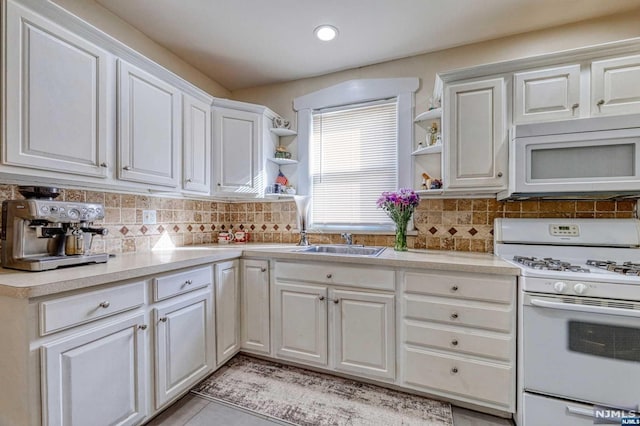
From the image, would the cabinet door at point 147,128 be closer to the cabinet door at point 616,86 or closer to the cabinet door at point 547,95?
the cabinet door at point 547,95

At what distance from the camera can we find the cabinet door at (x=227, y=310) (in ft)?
6.49

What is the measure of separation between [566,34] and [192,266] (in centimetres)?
310

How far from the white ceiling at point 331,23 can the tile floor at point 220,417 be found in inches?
101

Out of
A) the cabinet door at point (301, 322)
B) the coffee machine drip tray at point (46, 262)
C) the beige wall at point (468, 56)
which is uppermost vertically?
the beige wall at point (468, 56)

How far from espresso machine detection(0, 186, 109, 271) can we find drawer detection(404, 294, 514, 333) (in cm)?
185

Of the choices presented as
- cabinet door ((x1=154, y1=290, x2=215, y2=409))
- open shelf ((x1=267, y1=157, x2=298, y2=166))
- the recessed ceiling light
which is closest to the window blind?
open shelf ((x1=267, y1=157, x2=298, y2=166))

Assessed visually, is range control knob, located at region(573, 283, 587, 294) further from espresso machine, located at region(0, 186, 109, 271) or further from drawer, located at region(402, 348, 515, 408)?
espresso machine, located at region(0, 186, 109, 271)

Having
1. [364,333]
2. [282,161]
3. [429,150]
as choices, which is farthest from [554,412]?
[282,161]

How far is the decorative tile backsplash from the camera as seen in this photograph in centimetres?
189

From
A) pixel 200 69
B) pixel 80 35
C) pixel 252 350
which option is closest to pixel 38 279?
pixel 80 35

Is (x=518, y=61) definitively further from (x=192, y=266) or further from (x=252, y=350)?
(x=252, y=350)

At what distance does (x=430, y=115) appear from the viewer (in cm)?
220

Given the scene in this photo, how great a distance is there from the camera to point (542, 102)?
1.73 m

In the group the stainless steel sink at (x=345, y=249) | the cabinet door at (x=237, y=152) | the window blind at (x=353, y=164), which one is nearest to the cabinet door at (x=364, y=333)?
the stainless steel sink at (x=345, y=249)
